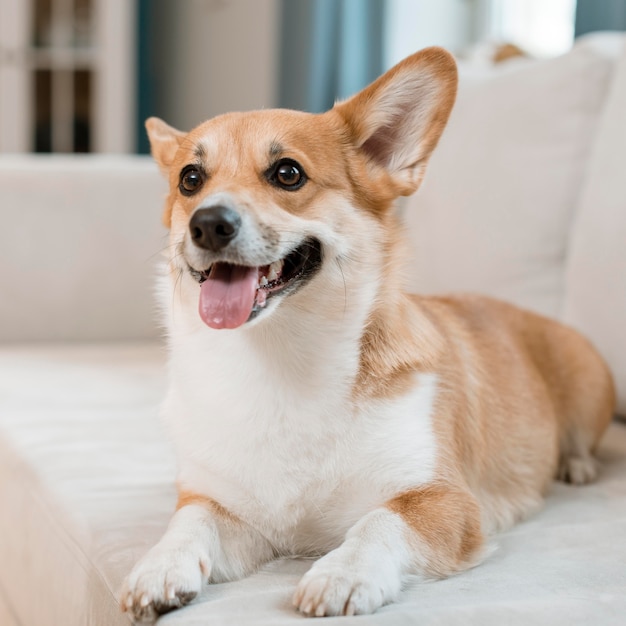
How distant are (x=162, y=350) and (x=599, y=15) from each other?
1.45m

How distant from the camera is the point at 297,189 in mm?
Answer: 1261

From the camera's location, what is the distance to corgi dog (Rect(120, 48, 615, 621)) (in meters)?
1.14

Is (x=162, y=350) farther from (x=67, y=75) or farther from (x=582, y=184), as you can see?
(x=67, y=75)

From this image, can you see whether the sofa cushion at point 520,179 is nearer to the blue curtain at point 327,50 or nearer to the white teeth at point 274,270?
the white teeth at point 274,270

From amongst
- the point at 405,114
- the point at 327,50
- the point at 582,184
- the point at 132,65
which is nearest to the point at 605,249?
the point at 582,184

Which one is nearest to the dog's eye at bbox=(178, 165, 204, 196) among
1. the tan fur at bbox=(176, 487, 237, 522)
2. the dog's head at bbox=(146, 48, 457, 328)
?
the dog's head at bbox=(146, 48, 457, 328)

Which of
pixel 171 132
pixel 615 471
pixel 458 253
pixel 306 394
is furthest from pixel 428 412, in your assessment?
pixel 458 253

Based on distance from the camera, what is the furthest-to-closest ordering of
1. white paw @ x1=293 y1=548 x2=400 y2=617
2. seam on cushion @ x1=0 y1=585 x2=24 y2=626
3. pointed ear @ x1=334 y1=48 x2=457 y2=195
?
1. seam on cushion @ x1=0 y1=585 x2=24 y2=626
2. pointed ear @ x1=334 y1=48 x2=457 y2=195
3. white paw @ x1=293 y1=548 x2=400 y2=617

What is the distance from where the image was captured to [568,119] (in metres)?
2.05

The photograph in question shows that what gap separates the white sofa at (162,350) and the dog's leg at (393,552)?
1.0 inches

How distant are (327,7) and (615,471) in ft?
7.73

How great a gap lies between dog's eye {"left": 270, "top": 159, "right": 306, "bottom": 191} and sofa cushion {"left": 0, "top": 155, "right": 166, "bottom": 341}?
4.18 ft

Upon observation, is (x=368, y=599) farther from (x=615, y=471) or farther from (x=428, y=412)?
(x=615, y=471)

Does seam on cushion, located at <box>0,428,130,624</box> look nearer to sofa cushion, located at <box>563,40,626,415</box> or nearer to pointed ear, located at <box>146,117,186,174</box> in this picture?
pointed ear, located at <box>146,117,186,174</box>
